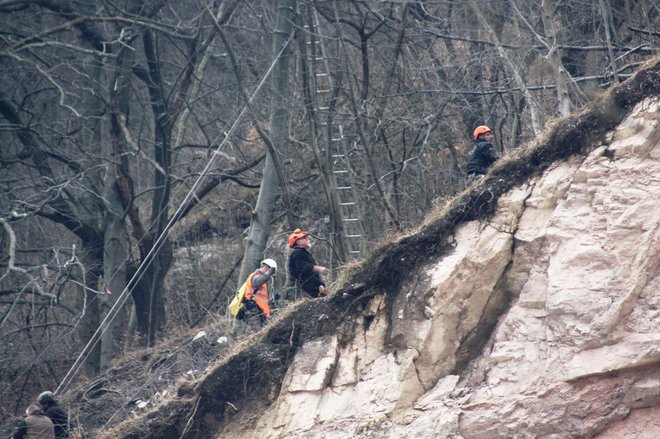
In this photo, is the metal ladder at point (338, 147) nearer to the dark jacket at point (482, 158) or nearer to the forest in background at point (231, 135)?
the forest in background at point (231, 135)

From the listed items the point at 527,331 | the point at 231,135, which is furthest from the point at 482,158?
the point at 231,135

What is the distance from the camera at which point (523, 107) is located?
1919 centimetres

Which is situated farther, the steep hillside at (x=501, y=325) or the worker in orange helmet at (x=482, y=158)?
the worker in orange helmet at (x=482, y=158)

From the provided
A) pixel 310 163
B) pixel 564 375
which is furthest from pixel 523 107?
pixel 564 375

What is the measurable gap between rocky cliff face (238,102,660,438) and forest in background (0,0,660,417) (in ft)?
19.3

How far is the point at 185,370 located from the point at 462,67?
24.8ft

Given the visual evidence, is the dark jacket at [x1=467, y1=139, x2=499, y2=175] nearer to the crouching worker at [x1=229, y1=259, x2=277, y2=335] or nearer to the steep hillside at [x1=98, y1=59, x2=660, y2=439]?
the steep hillside at [x1=98, y1=59, x2=660, y2=439]

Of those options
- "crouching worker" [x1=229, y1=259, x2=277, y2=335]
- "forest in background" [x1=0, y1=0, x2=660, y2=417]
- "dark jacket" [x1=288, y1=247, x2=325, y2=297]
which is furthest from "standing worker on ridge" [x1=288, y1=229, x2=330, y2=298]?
"forest in background" [x1=0, y1=0, x2=660, y2=417]

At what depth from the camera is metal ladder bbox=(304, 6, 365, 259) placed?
1819 cm

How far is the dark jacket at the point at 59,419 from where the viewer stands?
14.7 metres

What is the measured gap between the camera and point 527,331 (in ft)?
34.5

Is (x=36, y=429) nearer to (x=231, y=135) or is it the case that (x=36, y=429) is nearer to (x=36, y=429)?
(x=36, y=429)

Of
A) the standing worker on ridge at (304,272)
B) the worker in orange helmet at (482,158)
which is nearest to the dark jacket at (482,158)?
the worker in orange helmet at (482,158)

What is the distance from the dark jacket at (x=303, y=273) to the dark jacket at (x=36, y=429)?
160 inches
